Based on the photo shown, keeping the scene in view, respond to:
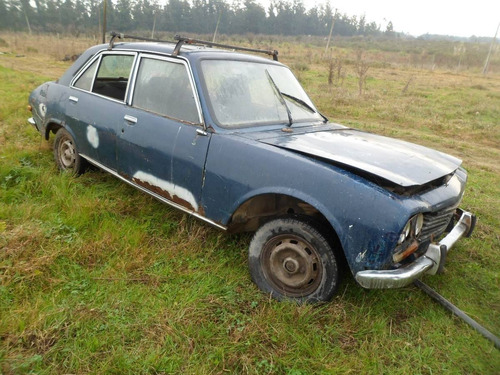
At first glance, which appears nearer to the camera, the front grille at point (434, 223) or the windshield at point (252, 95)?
the front grille at point (434, 223)

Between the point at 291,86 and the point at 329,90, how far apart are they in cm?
1060

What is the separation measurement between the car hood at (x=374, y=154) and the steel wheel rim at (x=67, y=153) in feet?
8.52

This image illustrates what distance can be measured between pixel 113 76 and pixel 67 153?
1112 mm

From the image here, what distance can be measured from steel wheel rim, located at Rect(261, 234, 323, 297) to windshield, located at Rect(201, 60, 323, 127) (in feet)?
3.46

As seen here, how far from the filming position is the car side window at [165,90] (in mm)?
3070

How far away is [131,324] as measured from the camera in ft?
7.63

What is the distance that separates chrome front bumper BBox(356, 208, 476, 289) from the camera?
2.18 meters

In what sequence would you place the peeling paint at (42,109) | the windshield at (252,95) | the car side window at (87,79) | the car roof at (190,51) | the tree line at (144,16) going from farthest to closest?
the tree line at (144,16) < the peeling paint at (42,109) < the car side window at (87,79) < the car roof at (190,51) < the windshield at (252,95)

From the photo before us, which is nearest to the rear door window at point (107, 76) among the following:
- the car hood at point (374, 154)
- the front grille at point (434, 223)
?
the car hood at point (374, 154)

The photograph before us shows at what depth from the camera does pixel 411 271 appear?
2246 millimetres

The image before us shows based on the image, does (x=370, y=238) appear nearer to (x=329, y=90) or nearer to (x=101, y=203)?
(x=101, y=203)

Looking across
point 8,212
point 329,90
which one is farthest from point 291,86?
point 329,90

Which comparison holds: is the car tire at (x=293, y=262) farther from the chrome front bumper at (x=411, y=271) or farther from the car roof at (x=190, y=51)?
the car roof at (x=190, y=51)

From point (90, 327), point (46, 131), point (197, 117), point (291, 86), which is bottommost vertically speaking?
point (90, 327)
